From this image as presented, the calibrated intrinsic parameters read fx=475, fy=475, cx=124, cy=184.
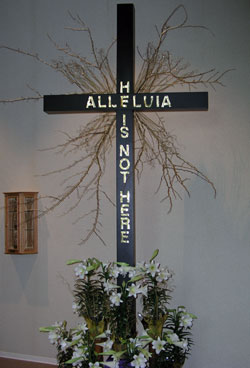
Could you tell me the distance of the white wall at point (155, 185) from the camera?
3.91 m

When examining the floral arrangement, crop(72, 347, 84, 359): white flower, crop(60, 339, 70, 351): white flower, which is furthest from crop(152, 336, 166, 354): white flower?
crop(60, 339, 70, 351): white flower

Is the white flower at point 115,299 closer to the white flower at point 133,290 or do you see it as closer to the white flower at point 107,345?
the white flower at point 133,290

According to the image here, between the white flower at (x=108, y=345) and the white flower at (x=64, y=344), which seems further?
the white flower at (x=64, y=344)

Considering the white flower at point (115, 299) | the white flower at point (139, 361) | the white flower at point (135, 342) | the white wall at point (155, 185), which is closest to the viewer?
the white flower at point (139, 361)

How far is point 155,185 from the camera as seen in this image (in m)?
4.12

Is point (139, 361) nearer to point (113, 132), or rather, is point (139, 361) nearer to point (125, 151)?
point (125, 151)

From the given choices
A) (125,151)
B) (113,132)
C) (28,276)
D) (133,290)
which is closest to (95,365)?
(133,290)

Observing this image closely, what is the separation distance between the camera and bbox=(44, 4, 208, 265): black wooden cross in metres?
3.24

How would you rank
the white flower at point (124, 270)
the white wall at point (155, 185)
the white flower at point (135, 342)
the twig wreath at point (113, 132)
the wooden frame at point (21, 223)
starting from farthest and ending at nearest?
the wooden frame at point (21, 223), the twig wreath at point (113, 132), the white wall at point (155, 185), the white flower at point (124, 270), the white flower at point (135, 342)

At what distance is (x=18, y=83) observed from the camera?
4.62m

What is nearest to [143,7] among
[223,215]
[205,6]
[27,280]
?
[205,6]

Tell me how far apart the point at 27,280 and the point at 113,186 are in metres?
1.23

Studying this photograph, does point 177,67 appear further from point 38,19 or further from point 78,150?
point 38,19

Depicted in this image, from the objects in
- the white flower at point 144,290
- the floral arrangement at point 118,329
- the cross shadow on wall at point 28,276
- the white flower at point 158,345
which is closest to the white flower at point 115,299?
the floral arrangement at point 118,329
